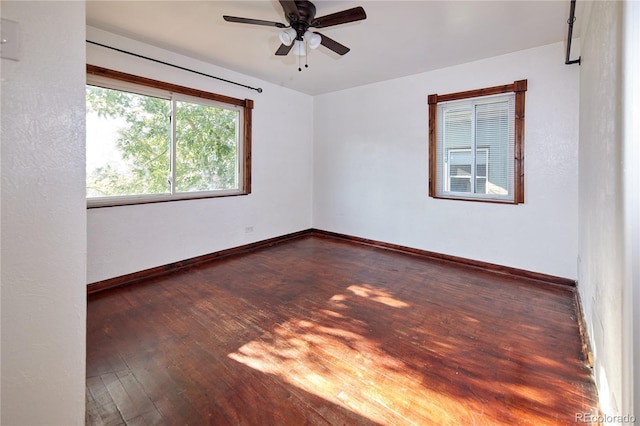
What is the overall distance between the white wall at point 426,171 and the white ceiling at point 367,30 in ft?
0.94

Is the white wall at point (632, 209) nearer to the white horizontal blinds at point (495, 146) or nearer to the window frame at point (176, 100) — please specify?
the white horizontal blinds at point (495, 146)

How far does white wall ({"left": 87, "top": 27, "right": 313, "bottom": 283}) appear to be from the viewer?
327cm

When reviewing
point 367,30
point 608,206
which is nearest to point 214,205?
point 367,30

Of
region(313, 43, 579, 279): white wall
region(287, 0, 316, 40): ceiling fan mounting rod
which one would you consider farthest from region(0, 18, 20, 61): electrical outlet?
region(313, 43, 579, 279): white wall

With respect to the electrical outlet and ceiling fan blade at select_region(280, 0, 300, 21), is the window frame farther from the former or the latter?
the electrical outlet

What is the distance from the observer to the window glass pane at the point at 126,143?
10.4 feet

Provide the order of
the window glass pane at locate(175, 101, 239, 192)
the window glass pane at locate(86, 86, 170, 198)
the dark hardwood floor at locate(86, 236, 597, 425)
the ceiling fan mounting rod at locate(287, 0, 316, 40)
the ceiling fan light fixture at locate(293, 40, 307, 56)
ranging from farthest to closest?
the window glass pane at locate(175, 101, 239, 192) → the window glass pane at locate(86, 86, 170, 198) → the ceiling fan light fixture at locate(293, 40, 307, 56) → the ceiling fan mounting rod at locate(287, 0, 316, 40) → the dark hardwood floor at locate(86, 236, 597, 425)

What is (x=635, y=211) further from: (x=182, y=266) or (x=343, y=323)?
(x=182, y=266)

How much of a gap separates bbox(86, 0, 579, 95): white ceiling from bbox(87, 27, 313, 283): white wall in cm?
27

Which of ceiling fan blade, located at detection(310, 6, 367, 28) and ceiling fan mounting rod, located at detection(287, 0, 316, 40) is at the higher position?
ceiling fan mounting rod, located at detection(287, 0, 316, 40)

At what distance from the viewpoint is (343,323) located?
253cm

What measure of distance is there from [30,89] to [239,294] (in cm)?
242

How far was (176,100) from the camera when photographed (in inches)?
151

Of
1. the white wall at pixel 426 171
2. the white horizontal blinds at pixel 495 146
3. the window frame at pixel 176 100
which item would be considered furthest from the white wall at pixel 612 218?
the window frame at pixel 176 100
